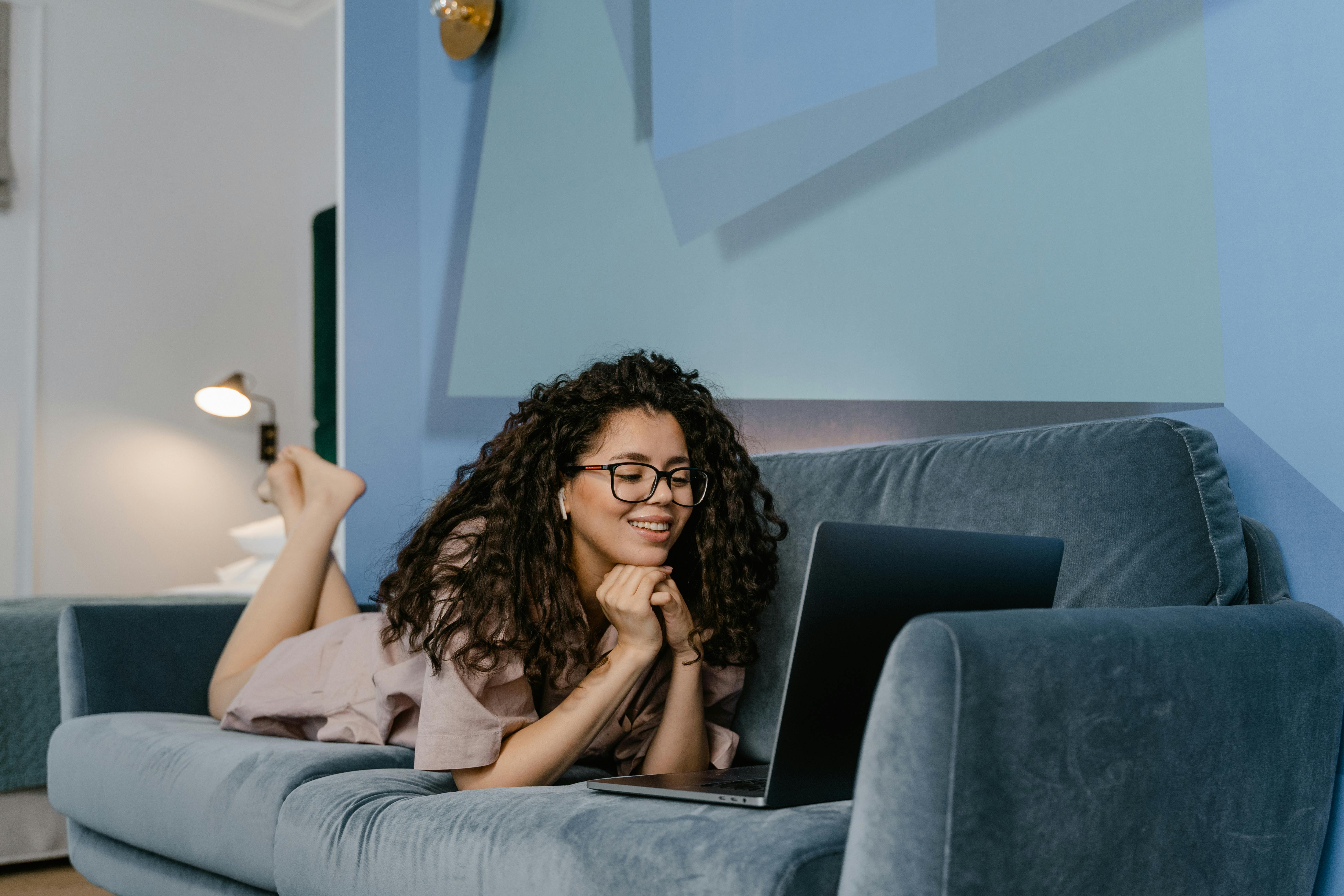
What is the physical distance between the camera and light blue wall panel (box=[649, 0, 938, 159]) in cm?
189

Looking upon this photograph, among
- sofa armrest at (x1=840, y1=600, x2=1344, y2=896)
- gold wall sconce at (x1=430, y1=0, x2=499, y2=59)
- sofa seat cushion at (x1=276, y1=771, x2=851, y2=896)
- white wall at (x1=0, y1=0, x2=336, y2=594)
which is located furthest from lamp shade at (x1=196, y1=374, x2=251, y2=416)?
sofa armrest at (x1=840, y1=600, x2=1344, y2=896)

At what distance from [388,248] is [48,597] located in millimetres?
1523

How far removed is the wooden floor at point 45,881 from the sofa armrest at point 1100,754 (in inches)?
84.0

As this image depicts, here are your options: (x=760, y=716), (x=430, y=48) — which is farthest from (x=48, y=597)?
(x=760, y=716)

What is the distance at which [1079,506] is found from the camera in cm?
134

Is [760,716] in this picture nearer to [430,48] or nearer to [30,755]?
[30,755]

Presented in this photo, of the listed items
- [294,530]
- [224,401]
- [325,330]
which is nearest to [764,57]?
[294,530]

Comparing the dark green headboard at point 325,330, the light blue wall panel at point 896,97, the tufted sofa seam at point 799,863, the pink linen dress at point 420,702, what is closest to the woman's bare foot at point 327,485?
the pink linen dress at point 420,702

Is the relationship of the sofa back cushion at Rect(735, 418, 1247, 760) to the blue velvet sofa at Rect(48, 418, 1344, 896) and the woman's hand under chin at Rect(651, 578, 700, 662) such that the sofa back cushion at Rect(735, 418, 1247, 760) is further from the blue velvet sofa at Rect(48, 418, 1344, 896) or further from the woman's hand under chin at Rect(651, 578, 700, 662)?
the woman's hand under chin at Rect(651, 578, 700, 662)

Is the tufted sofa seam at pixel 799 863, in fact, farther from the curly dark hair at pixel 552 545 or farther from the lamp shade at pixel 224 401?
the lamp shade at pixel 224 401

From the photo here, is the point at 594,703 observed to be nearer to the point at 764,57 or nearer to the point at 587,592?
the point at 587,592

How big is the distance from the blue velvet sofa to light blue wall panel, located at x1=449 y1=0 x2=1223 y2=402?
282 mm

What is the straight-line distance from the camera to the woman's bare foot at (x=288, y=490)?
2301 millimetres

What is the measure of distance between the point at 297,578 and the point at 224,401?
1183 mm
